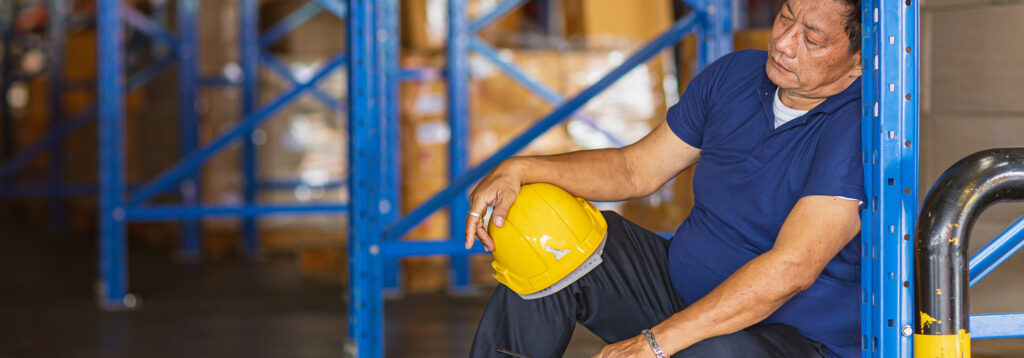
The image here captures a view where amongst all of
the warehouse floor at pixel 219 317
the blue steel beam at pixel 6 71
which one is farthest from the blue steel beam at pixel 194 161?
the blue steel beam at pixel 6 71

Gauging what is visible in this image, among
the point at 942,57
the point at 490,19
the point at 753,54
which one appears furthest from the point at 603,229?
the point at 490,19

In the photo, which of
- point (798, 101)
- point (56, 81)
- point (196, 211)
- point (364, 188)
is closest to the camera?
point (798, 101)

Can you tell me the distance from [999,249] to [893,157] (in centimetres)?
36

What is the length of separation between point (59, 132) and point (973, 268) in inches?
330

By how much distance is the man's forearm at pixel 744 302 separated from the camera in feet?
6.91

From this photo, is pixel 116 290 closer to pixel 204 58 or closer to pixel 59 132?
pixel 204 58

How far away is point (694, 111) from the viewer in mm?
2568

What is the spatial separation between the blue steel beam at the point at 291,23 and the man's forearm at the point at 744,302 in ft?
18.6

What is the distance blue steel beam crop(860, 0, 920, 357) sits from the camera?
1.88 metres

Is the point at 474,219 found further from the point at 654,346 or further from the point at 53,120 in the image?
the point at 53,120

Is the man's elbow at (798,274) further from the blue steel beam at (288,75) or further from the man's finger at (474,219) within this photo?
the blue steel beam at (288,75)

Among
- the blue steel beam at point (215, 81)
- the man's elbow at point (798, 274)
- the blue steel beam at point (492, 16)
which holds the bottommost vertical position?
the man's elbow at point (798, 274)

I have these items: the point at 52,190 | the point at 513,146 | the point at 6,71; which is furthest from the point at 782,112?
the point at 6,71

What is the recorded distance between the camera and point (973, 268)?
209 cm
